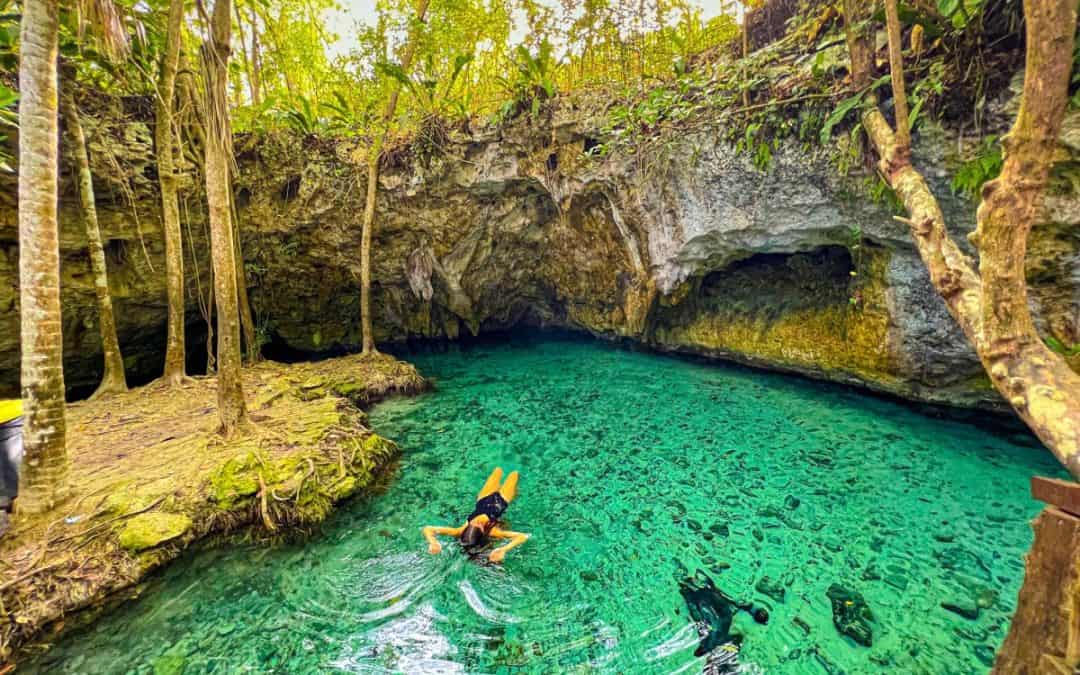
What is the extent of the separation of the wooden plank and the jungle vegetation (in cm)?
91

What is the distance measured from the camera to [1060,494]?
157cm

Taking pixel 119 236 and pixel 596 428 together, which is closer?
pixel 596 428

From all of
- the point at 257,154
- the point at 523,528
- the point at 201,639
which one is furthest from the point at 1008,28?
the point at 257,154

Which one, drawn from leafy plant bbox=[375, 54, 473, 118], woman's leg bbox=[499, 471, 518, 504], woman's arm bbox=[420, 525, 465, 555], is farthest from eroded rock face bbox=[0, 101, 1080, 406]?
woman's arm bbox=[420, 525, 465, 555]

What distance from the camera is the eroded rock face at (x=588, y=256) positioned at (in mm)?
6820

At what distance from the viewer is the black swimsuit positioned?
13.9 feet

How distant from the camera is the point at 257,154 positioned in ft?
32.7

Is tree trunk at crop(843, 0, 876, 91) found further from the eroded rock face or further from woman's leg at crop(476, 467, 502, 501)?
woman's leg at crop(476, 467, 502, 501)

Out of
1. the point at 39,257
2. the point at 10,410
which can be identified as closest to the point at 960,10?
the point at 39,257

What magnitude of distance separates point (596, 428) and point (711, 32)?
8.21 metres

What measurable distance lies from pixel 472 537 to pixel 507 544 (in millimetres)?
375

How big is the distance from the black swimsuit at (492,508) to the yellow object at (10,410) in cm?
455

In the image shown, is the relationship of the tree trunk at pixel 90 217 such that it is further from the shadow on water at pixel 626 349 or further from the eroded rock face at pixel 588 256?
the shadow on water at pixel 626 349

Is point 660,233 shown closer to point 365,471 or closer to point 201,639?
point 365,471
